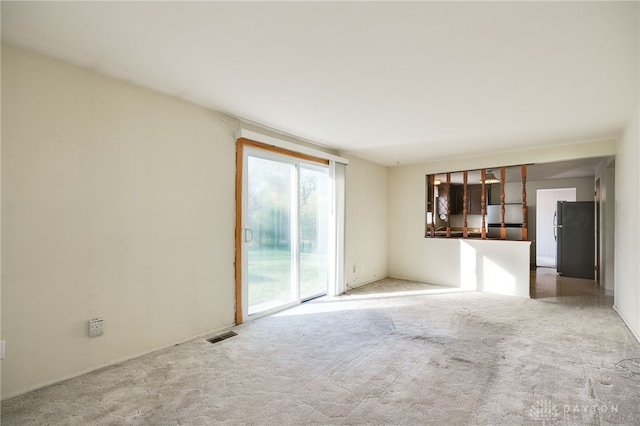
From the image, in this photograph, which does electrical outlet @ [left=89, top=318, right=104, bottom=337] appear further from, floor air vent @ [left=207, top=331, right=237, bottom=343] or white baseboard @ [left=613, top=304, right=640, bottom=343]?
white baseboard @ [left=613, top=304, right=640, bottom=343]

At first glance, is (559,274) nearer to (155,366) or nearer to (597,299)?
(597,299)

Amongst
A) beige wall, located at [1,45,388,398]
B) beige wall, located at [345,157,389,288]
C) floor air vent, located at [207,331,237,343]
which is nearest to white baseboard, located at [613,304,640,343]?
beige wall, located at [345,157,389,288]

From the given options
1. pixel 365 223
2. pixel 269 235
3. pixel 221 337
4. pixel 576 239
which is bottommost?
pixel 221 337

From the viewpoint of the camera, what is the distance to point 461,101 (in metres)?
3.07

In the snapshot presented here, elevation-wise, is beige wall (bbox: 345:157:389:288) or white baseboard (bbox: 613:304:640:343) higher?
beige wall (bbox: 345:157:389:288)

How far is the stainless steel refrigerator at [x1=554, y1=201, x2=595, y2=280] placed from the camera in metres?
6.56

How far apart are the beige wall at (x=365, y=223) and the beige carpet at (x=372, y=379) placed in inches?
78.1

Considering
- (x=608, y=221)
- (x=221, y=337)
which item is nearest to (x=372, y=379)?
(x=221, y=337)

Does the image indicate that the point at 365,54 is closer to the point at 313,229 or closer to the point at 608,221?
the point at 313,229

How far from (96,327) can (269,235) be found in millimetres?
2065

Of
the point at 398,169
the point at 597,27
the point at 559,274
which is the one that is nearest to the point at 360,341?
the point at 597,27

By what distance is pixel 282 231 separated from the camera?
4.30 m

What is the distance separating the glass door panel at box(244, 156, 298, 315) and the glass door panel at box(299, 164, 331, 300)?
0.26m

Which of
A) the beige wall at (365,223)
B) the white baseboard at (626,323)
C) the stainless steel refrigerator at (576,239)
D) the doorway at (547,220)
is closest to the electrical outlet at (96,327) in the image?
the beige wall at (365,223)
